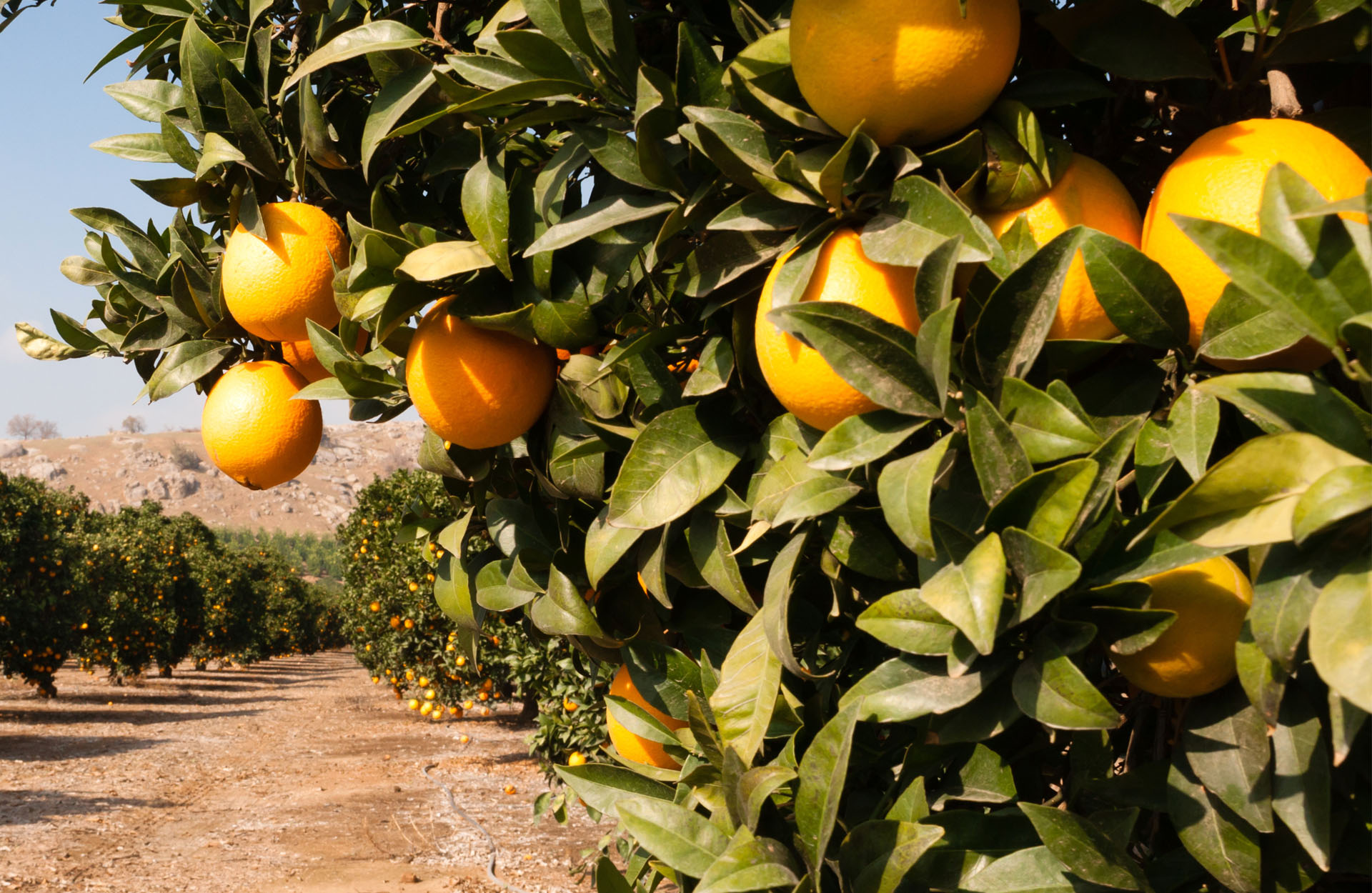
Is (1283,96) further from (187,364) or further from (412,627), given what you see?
(412,627)

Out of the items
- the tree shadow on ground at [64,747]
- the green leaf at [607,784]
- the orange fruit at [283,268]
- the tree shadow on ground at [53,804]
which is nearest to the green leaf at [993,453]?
the green leaf at [607,784]

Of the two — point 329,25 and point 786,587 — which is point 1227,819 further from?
point 329,25

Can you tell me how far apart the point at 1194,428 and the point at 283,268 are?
1003 millimetres

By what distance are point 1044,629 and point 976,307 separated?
0.81ft

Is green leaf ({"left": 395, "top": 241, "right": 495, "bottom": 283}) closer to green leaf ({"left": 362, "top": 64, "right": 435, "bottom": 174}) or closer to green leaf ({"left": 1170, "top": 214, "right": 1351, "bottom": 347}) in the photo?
green leaf ({"left": 362, "top": 64, "right": 435, "bottom": 174})

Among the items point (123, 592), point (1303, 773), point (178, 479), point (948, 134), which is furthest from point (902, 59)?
point (178, 479)

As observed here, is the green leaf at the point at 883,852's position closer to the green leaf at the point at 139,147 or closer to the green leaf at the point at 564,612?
the green leaf at the point at 564,612

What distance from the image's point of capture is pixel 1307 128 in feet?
2.15

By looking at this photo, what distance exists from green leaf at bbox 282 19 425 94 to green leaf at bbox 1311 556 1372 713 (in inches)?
37.2

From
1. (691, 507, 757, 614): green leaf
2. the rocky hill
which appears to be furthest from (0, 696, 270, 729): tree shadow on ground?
the rocky hill

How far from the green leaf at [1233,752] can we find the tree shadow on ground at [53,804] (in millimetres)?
9818

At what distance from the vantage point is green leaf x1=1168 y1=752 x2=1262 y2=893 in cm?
62

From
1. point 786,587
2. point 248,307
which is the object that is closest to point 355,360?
point 248,307

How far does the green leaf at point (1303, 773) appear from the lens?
0.56 meters
